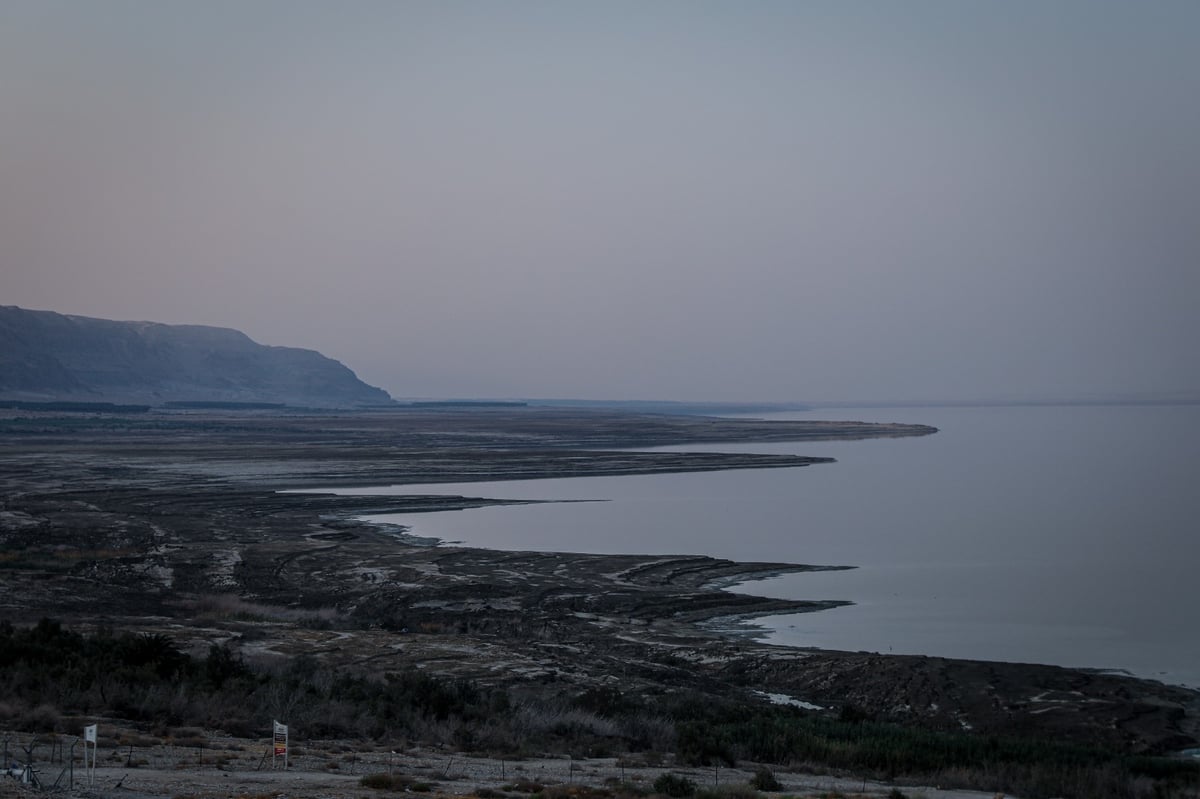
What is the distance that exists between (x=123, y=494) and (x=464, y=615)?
2645 centimetres

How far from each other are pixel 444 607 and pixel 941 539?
17.5 meters

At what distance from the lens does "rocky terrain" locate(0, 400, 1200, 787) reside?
16.0m

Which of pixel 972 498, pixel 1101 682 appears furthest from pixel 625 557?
pixel 972 498

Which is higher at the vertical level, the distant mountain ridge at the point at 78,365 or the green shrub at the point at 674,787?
the distant mountain ridge at the point at 78,365

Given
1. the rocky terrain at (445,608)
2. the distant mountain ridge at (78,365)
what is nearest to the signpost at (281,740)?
the rocky terrain at (445,608)

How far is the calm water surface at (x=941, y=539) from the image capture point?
20672 mm

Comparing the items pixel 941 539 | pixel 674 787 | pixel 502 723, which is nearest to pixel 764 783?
pixel 674 787

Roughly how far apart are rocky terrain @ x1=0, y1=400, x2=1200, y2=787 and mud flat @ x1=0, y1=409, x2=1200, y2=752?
0.05m

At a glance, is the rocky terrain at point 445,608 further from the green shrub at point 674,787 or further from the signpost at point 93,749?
the signpost at point 93,749

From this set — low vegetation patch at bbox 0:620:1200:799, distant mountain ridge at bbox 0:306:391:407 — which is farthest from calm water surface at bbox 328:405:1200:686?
distant mountain ridge at bbox 0:306:391:407

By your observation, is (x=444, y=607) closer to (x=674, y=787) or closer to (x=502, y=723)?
(x=502, y=723)

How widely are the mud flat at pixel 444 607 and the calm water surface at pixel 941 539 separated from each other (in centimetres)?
177

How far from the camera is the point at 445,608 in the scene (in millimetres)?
22641

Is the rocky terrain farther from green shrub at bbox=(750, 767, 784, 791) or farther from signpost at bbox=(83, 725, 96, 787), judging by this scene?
signpost at bbox=(83, 725, 96, 787)
